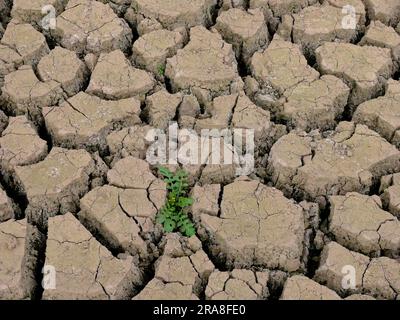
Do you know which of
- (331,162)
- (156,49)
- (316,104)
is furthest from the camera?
(156,49)

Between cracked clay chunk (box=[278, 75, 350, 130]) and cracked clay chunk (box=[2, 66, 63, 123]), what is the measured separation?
143cm

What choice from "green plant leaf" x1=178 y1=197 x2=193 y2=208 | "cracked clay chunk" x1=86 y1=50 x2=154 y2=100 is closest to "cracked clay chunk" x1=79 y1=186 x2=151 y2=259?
"green plant leaf" x1=178 y1=197 x2=193 y2=208

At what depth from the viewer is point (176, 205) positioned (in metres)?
3.35

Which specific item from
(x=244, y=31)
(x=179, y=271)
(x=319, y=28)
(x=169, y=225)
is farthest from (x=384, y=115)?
(x=179, y=271)

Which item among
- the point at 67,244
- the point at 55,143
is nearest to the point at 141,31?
the point at 55,143

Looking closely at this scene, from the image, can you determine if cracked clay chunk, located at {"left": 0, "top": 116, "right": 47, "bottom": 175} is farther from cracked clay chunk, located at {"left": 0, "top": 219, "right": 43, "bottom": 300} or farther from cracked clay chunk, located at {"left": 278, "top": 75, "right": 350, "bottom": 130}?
cracked clay chunk, located at {"left": 278, "top": 75, "right": 350, "bottom": 130}

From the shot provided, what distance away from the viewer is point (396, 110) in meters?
3.77

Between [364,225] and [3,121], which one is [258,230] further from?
[3,121]

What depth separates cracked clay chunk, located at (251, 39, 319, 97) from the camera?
12.8 feet

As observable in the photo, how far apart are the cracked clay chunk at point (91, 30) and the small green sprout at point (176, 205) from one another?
1.13 m

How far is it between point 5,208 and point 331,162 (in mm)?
1846

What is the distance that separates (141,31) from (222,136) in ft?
3.43

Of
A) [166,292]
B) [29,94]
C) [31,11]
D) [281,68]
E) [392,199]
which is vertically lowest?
[166,292]

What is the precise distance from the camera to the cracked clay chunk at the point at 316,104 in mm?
3770
